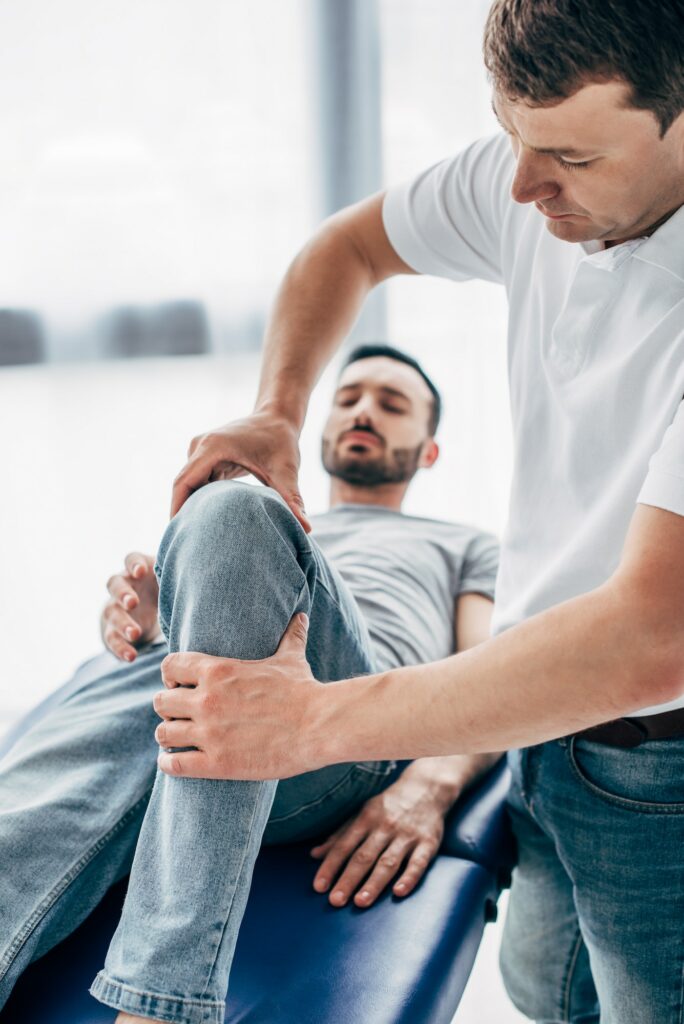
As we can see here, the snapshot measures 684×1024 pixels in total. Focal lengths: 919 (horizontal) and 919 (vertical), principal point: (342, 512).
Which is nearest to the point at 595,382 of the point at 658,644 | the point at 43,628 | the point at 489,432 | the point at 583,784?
the point at 658,644

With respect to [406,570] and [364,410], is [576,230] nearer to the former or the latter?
[406,570]

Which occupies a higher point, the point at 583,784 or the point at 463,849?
the point at 583,784

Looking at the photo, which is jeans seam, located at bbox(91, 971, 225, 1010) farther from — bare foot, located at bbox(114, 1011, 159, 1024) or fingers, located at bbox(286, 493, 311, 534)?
fingers, located at bbox(286, 493, 311, 534)

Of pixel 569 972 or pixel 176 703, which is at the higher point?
pixel 176 703

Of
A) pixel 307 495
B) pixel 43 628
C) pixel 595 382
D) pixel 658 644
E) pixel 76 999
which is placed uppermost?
pixel 595 382

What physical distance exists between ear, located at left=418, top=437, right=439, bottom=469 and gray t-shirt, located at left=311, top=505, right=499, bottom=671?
6.7 inches

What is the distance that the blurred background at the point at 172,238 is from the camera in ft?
7.75

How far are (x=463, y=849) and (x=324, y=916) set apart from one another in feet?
0.80

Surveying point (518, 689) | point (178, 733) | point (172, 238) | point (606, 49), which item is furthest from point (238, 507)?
point (172, 238)

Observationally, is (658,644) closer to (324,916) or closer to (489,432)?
(324,916)

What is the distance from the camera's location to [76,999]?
3.28 ft

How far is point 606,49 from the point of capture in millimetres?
820

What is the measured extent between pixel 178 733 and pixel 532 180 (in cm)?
68

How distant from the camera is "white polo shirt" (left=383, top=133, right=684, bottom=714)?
0.99 metres
